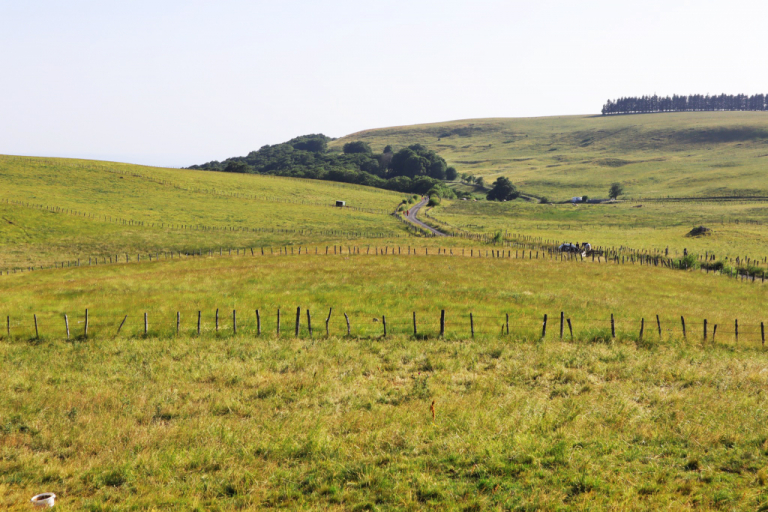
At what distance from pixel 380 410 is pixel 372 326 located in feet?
36.8

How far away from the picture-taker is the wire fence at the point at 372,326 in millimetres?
24766

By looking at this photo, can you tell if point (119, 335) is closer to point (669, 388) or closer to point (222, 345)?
point (222, 345)

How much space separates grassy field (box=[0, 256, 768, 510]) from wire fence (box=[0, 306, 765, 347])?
221 millimetres

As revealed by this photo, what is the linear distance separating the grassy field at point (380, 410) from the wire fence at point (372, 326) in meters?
0.22

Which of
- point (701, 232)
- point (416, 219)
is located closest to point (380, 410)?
point (701, 232)

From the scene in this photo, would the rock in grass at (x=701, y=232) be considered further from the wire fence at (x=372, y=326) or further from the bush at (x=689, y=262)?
the wire fence at (x=372, y=326)

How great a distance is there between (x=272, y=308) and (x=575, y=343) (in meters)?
17.7

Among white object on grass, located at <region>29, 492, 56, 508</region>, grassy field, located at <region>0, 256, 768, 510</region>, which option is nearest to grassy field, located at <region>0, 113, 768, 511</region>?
grassy field, located at <region>0, 256, 768, 510</region>

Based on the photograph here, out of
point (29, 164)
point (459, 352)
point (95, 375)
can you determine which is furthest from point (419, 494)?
point (29, 164)

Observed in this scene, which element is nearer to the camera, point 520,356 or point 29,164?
point 520,356

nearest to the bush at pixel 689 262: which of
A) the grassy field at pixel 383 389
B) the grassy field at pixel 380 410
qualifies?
the grassy field at pixel 383 389

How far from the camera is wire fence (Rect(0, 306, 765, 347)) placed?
81.3ft

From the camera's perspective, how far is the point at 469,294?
114 feet

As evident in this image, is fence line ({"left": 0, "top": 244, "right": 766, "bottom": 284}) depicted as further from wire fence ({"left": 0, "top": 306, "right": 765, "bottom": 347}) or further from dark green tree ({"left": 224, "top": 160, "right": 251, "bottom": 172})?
dark green tree ({"left": 224, "top": 160, "right": 251, "bottom": 172})
